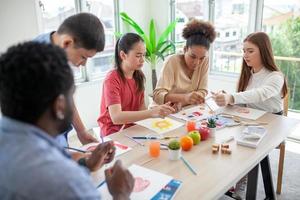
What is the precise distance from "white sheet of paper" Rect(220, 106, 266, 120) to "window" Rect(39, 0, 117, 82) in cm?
159

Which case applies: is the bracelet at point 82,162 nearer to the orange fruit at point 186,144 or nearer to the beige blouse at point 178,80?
the orange fruit at point 186,144

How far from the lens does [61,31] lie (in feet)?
4.00

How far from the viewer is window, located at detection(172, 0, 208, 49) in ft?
11.7

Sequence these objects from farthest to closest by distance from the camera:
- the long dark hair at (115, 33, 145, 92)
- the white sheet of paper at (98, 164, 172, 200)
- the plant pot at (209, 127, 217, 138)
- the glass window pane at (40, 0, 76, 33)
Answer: the glass window pane at (40, 0, 76, 33) < the long dark hair at (115, 33, 145, 92) < the plant pot at (209, 127, 217, 138) < the white sheet of paper at (98, 164, 172, 200)

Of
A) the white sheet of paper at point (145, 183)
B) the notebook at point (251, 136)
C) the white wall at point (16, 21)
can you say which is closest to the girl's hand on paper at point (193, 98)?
the notebook at point (251, 136)

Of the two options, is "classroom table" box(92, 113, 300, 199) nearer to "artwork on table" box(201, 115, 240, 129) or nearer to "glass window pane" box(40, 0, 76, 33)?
"artwork on table" box(201, 115, 240, 129)

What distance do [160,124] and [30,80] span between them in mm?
1162

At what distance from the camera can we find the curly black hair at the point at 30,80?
1.84 feet

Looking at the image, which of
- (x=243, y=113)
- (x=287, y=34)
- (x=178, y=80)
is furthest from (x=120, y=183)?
(x=287, y=34)

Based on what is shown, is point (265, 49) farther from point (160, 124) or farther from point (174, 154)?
point (174, 154)

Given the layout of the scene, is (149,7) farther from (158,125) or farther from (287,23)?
(158,125)

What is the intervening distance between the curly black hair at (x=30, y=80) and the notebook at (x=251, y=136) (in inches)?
41.9

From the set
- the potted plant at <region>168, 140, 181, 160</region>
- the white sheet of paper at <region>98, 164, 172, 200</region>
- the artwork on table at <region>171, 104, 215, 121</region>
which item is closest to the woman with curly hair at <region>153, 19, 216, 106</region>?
the artwork on table at <region>171, 104, 215, 121</region>

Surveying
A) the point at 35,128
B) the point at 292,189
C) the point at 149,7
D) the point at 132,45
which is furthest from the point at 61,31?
the point at 149,7
